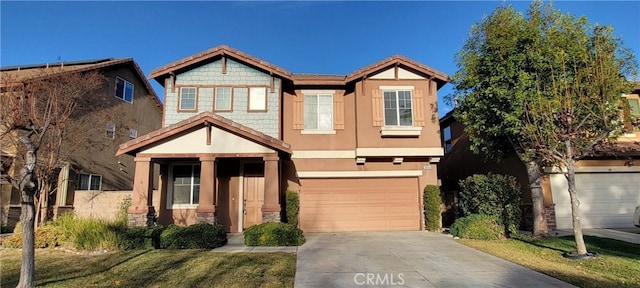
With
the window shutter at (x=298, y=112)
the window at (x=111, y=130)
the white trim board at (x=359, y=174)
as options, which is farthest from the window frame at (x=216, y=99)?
the window at (x=111, y=130)

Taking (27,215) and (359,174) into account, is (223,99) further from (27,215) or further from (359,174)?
(27,215)

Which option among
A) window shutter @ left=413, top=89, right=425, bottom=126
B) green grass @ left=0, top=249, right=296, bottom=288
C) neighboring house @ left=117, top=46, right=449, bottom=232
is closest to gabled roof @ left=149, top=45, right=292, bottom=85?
neighboring house @ left=117, top=46, right=449, bottom=232

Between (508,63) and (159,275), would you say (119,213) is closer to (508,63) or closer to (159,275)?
(159,275)

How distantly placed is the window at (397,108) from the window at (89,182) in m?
14.3

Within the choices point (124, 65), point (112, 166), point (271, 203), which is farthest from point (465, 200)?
point (124, 65)

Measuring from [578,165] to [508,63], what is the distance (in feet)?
21.2

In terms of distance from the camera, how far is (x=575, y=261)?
8.55 metres

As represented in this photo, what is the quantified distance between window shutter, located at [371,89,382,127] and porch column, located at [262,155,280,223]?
15.2 ft

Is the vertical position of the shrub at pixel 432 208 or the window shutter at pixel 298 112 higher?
the window shutter at pixel 298 112

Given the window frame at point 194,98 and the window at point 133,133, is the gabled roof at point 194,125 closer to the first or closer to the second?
the window frame at point 194,98

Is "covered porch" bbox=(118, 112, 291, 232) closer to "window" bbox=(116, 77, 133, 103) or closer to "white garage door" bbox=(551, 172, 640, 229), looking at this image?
"window" bbox=(116, 77, 133, 103)

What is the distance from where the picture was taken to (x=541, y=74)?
11.3 metres

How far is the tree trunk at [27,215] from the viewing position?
583cm

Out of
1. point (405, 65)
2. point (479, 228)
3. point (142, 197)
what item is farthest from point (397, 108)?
point (142, 197)
